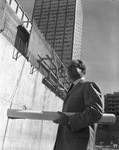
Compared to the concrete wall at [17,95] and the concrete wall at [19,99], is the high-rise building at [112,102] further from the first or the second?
the concrete wall at [19,99]

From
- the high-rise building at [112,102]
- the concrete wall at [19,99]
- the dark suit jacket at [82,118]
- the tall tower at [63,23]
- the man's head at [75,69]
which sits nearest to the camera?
the dark suit jacket at [82,118]

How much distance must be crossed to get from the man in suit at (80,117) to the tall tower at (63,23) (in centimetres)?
7558

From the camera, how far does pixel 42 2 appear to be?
302 feet

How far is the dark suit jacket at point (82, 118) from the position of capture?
1.40 m

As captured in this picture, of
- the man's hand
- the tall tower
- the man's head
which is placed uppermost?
the tall tower

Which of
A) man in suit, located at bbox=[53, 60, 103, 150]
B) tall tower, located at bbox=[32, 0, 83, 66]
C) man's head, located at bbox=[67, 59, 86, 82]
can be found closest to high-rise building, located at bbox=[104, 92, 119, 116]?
tall tower, located at bbox=[32, 0, 83, 66]

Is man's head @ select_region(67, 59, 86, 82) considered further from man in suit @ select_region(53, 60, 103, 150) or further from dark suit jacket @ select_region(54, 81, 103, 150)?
dark suit jacket @ select_region(54, 81, 103, 150)

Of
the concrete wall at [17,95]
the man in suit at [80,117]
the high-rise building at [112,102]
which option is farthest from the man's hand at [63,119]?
the high-rise building at [112,102]

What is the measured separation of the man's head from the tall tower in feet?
247

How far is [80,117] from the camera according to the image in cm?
139

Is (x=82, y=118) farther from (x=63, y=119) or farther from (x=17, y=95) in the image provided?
(x=17, y=95)

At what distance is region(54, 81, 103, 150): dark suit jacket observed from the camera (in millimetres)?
1397

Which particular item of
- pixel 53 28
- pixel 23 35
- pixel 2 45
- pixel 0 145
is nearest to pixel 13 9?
pixel 23 35

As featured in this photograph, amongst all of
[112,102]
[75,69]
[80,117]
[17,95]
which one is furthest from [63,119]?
[112,102]
